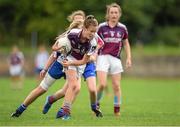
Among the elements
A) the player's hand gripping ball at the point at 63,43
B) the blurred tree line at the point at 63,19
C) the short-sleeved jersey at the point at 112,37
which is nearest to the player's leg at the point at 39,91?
the player's hand gripping ball at the point at 63,43

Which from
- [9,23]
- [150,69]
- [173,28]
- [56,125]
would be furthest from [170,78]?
[56,125]

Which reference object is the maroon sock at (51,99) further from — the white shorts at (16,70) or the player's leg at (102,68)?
the white shorts at (16,70)

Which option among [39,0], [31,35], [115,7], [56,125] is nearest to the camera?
[56,125]

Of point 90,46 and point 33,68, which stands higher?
point 90,46

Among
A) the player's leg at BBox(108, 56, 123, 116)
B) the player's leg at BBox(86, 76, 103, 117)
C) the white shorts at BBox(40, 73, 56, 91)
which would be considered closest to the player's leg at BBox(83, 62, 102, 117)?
the player's leg at BBox(86, 76, 103, 117)

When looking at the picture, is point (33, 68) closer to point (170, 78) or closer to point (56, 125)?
point (170, 78)

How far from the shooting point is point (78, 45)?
14.1m

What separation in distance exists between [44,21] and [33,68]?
368 centimetres

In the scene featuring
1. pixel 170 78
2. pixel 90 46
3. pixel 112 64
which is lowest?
pixel 170 78

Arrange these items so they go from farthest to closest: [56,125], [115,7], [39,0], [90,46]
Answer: [39,0] < [115,7] < [90,46] < [56,125]

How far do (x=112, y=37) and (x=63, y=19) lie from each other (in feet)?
106

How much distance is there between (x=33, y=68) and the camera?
49031mm

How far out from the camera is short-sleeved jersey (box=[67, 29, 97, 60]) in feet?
45.8

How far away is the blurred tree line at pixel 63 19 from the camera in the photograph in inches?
1919
